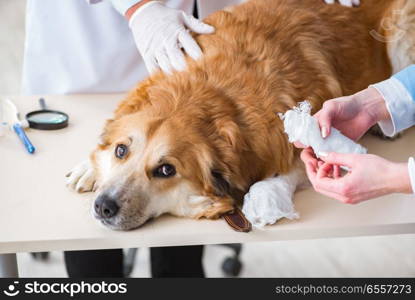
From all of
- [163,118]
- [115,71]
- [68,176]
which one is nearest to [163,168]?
[163,118]

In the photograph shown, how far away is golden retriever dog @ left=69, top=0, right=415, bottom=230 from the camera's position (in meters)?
1.34

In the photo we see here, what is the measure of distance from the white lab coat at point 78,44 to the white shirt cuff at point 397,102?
0.80m

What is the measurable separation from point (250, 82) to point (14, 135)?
0.65m

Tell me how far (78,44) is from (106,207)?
902 millimetres

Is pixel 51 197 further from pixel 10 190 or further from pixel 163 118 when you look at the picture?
pixel 163 118

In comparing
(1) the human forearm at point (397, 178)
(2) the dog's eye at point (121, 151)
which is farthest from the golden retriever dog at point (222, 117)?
(1) the human forearm at point (397, 178)

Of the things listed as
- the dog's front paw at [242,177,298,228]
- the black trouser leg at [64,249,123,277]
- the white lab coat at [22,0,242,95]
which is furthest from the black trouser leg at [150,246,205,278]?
the dog's front paw at [242,177,298,228]

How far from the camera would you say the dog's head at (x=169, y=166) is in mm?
1316

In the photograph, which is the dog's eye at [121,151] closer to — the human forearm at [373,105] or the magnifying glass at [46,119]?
the magnifying glass at [46,119]

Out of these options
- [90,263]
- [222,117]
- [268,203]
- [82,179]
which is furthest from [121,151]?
[90,263]

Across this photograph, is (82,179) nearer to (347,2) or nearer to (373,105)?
(373,105)

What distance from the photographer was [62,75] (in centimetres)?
198

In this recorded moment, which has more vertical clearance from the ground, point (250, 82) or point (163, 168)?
point (250, 82)

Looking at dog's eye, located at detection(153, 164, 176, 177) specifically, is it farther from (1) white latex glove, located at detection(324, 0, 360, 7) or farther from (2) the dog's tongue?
(1) white latex glove, located at detection(324, 0, 360, 7)
